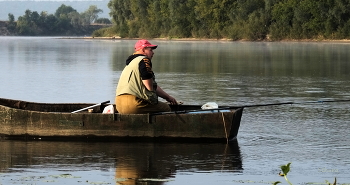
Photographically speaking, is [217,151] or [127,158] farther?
[217,151]

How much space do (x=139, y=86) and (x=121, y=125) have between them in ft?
2.17

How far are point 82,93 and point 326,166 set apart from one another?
35.9 ft

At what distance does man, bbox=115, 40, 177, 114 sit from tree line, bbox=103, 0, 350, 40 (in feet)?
223

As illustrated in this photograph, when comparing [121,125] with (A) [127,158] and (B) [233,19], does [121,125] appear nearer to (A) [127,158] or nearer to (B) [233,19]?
(A) [127,158]

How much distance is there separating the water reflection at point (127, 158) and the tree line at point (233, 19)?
224ft

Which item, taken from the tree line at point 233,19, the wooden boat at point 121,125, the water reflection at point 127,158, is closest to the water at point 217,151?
the water reflection at point 127,158

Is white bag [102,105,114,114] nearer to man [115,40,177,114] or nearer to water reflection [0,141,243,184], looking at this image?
man [115,40,177,114]

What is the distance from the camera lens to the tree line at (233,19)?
270 feet

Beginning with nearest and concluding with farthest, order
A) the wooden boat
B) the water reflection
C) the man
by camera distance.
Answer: the water reflection < the man < the wooden boat

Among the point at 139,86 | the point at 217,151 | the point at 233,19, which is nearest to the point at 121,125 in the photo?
the point at 139,86

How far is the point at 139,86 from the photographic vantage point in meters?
12.4

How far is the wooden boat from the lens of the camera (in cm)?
1248

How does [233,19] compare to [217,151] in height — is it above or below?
above

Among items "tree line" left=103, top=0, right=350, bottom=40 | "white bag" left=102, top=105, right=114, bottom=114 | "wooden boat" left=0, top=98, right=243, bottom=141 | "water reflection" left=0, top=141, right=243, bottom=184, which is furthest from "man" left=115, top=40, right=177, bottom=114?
"tree line" left=103, top=0, right=350, bottom=40
